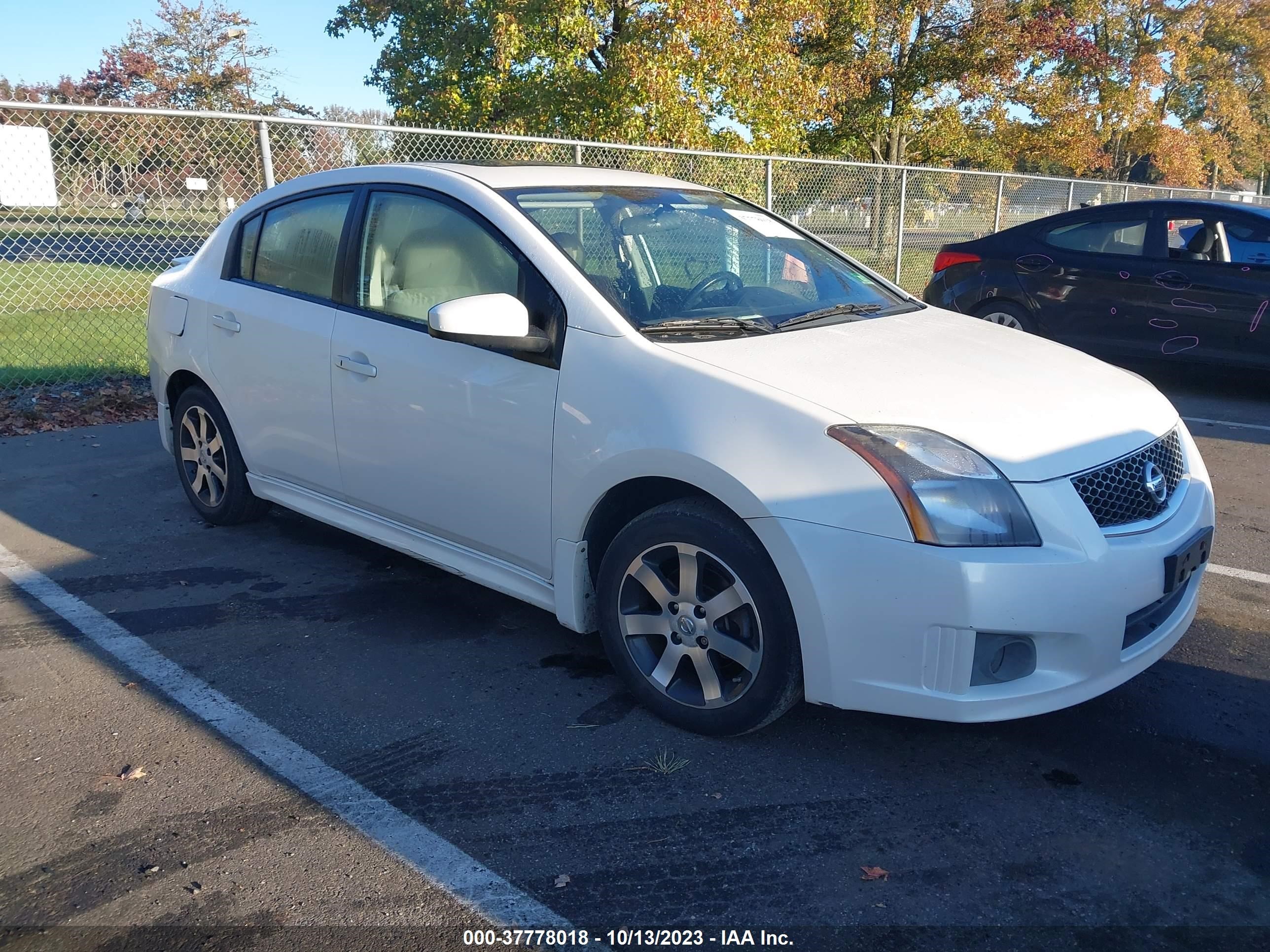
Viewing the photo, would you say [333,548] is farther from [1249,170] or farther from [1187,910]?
[1249,170]

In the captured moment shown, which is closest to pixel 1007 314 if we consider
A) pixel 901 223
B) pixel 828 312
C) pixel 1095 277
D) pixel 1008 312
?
pixel 1008 312

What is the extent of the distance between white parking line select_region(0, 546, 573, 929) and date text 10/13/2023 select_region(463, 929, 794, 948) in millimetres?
33

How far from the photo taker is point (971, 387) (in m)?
3.18

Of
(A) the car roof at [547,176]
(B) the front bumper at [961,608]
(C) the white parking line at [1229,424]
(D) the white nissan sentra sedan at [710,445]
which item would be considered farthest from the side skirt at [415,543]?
(C) the white parking line at [1229,424]

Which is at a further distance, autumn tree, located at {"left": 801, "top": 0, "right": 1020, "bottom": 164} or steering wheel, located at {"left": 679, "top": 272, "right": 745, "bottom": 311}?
autumn tree, located at {"left": 801, "top": 0, "right": 1020, "bottom": 164}

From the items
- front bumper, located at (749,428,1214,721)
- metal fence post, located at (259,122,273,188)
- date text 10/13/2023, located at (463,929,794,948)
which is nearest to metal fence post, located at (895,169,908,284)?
metal fence post, located at (259,122,273,188)

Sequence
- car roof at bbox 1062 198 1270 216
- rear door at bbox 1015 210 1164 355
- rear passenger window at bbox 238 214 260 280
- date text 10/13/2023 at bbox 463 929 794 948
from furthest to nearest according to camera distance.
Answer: rear door at bbox 1015 210 1164 355, car roof at bbox 1062 198 1270 216, rear passenger window at bbox 238 214 260 280, date text 10/13/2023 at bbox 463 929 794 948

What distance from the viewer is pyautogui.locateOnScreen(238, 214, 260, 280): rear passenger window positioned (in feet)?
15.8

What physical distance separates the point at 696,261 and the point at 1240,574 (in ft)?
9.15

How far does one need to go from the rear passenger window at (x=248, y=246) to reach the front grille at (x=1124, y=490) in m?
3.66

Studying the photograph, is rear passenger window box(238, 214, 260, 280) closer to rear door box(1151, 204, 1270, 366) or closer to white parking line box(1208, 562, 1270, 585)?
white parking line box(1208, 562, 1270, 585)

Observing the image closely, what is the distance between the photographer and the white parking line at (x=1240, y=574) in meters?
4.54

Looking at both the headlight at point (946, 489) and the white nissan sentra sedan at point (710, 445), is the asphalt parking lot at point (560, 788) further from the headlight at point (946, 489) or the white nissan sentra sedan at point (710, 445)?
the headlight at point (946, 489)

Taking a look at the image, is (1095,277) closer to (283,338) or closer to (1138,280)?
(1138,280)
